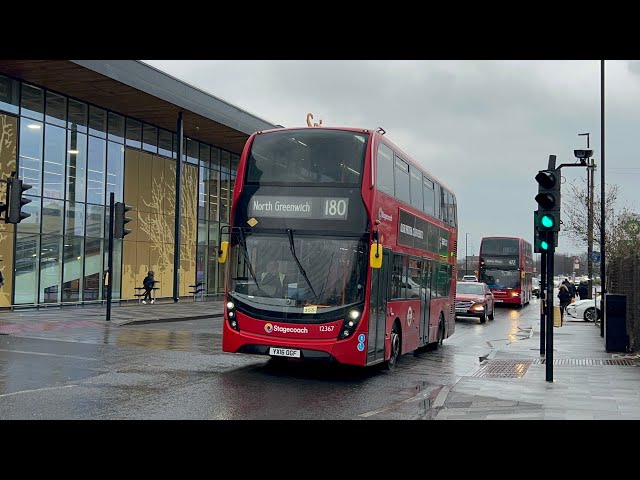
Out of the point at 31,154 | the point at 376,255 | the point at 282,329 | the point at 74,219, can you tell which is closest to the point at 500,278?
the point at 74,219

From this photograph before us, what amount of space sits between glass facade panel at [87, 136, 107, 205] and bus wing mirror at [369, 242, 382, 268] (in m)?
22.3

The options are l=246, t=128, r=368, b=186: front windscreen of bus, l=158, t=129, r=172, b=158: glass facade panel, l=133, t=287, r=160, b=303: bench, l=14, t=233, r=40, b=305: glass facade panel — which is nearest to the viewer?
l=246, t=128, r=368, b=186: front windscreen of bus

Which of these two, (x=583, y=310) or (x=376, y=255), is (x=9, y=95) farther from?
(x=583, y=310)

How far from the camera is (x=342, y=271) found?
12180 millimetres

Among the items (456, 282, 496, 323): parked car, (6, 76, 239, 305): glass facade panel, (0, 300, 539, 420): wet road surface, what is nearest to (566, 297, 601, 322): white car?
(456, 282, 496, 323): parked car

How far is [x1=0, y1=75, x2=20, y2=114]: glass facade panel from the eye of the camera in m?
27.1

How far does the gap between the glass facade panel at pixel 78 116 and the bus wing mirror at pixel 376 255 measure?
22115 mm

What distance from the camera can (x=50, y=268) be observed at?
2930cm

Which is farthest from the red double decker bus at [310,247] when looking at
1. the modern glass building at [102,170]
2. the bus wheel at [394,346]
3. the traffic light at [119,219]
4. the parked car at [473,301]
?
the parked car at [473,301]

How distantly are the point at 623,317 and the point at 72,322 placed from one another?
15448mm

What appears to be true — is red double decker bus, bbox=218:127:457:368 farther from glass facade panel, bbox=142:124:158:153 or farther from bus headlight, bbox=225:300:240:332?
glass facade panel, bbox=142:124:158:153

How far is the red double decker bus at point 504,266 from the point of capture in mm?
40375

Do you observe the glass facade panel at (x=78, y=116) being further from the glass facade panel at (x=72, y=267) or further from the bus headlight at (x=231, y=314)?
the bus headlight at (x=231, y=314)

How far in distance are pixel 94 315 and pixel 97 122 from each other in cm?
1021
